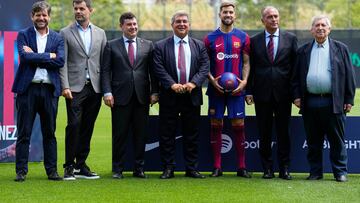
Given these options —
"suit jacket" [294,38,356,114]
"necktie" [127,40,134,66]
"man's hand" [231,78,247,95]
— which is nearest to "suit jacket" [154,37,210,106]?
"necktie" [127,40,134,66]

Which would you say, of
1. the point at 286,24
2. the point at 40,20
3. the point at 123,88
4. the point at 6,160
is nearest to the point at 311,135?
the point at 123,88

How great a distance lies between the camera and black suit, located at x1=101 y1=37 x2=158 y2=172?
1032cm

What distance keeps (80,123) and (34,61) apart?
3.32 feet

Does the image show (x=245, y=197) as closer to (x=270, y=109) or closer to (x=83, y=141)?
(x=270, y=109)

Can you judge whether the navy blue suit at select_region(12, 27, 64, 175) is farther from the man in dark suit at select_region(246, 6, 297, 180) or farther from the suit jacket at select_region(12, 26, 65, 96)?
the man in dark suit at select_region(246, 6, 297, 180)

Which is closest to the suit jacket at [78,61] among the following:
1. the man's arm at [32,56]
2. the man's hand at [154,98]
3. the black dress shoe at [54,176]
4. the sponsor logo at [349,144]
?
the man's arm at [32,56]

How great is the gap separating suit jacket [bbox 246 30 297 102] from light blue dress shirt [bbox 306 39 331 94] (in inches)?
11.1

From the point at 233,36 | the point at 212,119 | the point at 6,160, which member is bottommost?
Answer: the point at 6,160

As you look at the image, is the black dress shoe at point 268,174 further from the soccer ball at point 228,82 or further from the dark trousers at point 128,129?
the dark trousers at point 128,129

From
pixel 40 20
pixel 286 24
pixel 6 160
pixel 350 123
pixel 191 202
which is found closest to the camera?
pixel 191 202

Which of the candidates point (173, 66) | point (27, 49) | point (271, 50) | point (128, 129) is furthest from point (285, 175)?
point (27, 49)

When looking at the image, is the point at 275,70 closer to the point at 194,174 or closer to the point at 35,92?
the point at 194,174

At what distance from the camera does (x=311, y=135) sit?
10273mm

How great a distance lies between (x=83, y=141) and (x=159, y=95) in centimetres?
108
